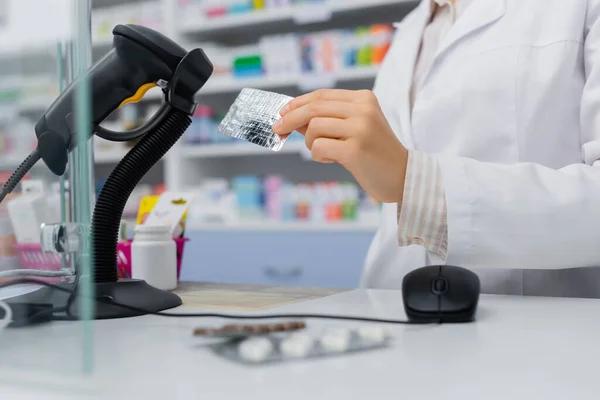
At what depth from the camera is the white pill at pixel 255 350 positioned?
505 millimetres

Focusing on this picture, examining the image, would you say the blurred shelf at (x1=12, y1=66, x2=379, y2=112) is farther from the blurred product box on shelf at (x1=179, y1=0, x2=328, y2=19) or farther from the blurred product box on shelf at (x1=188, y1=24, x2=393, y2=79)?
the blurred product box on shelf at (x1=179, y1=0, x2=328, y2=19)

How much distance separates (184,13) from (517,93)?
2.21m

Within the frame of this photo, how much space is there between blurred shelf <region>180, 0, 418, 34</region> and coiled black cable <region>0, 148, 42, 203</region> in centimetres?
223

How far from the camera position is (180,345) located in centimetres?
58

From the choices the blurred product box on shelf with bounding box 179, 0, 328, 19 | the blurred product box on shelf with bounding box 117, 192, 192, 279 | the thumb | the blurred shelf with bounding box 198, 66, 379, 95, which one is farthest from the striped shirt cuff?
the blurred product box on shelf with bounding box 179, 0, 328, 19

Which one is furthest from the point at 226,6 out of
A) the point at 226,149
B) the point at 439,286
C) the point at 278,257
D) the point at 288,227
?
the point at 439,286

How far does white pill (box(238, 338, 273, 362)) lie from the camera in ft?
1.66

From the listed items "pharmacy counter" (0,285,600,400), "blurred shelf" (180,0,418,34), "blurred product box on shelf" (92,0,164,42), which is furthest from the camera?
"blurred product box on shelf" (92,0,164,42)

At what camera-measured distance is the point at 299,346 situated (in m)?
0.52

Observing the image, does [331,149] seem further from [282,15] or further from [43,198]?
[282,15]

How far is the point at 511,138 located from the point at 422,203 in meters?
0.39

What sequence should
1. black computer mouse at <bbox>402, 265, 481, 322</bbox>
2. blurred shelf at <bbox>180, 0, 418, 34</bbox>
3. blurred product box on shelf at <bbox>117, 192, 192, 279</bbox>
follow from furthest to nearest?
blurred shelf at <bbox>180, 0, 418, 34</bbox> → blurred product box on shelf at <bbox>117, 192, 192, 279</bbox> → black computer mouse at <bbox>402, 265, 481, 322</bbox>

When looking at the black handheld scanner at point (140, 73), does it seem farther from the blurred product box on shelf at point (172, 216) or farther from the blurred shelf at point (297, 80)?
the blurred shelf at point (297, 80)

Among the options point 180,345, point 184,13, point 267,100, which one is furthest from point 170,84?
point 184,13
